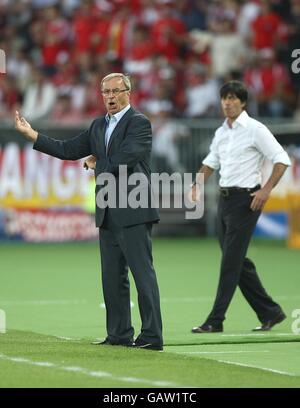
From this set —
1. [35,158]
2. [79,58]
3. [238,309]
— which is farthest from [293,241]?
[238,309]

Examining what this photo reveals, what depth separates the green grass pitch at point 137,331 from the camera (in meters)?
8.91

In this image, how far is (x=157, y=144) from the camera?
25.3 m

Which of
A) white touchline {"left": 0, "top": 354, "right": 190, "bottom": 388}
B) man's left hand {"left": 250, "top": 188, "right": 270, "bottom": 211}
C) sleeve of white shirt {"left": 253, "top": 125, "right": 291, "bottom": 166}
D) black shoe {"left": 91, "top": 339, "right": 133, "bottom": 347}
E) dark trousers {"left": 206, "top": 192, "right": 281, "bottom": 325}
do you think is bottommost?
black shoe {"left": 91, "top": 339, "right": 133, "bottom": 347}

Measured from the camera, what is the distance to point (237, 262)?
12.4 meters

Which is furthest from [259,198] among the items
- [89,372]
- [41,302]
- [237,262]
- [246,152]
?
[41,302]

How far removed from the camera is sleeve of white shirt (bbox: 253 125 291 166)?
12328 millimetres

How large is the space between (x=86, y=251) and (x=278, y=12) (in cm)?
748

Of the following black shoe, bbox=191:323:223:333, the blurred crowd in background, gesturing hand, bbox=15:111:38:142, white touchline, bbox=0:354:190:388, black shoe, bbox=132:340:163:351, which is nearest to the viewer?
white touchline, bbox=0:354:190:388

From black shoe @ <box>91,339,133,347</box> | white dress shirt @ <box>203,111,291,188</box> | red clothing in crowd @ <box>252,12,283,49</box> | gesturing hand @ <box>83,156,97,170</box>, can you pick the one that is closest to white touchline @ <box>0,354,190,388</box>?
black shoe @ <box>91,339,133,347</box>

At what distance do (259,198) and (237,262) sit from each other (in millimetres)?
698

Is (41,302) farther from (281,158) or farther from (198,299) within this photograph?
(281,158)

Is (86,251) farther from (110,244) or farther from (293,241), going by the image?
(110,244)

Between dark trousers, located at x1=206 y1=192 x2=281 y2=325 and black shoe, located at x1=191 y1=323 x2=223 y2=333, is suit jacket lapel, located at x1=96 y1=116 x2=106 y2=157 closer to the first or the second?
dark trousers, located at x1=206 y1=192 x2=281 y2=325

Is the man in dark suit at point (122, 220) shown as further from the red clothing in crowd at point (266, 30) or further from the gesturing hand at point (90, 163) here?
the red clothing in crowd at point (266, 30)
